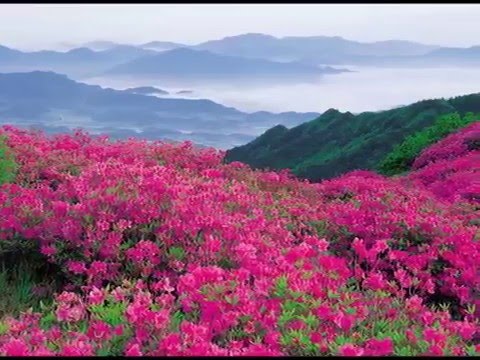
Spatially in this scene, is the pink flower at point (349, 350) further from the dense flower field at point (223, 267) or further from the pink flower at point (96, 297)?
the pink flower at point (96, 297)

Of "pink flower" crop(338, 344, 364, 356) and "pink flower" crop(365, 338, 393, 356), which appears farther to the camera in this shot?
"pink flower" crop(365, 338, 393, 356)

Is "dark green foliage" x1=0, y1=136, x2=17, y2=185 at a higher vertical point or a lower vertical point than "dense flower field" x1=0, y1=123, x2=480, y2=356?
higher

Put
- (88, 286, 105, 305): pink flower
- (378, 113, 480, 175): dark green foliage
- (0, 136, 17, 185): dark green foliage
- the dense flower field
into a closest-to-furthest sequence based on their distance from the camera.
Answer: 1. the dense flower field
2. (88, 286, 105, 305): pink flower
3. (0, 136, 17, 185): dark green foliage
4. (378, 113, 480, 175): dark green foliage

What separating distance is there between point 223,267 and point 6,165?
4.72m

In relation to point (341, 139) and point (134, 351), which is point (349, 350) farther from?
point (341, 139)

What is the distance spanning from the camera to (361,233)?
351 inches

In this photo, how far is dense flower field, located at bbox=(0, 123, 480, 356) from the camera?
16.8ft

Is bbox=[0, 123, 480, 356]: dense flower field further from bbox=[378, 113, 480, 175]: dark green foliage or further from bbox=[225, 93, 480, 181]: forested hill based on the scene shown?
bbox=[225, 93, 480, 181]: forested hill

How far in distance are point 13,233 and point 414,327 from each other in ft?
13.8

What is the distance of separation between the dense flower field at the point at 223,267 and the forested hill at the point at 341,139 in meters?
A: 54.2

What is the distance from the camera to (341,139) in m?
88.7

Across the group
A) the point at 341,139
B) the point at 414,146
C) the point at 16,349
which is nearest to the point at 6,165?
the point at 16,349

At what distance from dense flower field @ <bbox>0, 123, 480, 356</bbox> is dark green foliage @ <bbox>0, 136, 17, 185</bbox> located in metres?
0.15

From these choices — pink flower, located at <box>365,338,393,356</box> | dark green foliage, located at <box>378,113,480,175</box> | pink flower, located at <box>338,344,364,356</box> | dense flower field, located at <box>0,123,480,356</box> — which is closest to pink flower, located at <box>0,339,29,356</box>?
dense flower field, located at <box>0,123,480,356</box>
